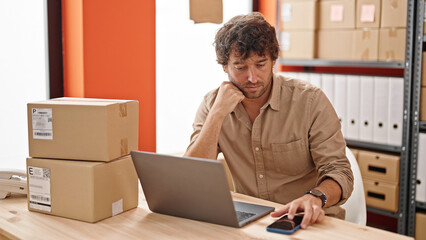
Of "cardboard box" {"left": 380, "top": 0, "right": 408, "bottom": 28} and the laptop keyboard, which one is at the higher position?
"cardboard box" {"left": 380, "top": 0, "right": 408, "bottom": 28}

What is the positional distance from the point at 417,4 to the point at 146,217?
6.81 feet

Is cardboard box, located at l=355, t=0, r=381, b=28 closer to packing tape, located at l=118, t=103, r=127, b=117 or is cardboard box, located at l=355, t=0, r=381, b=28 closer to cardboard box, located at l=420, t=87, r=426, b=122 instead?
cardboard box, located at l=420, t=87, r=426, b=122

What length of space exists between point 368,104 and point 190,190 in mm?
1888

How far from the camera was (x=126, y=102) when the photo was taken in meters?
1.53

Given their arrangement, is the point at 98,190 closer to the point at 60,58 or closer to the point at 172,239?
the point at 172,239

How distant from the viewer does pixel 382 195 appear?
117 inches

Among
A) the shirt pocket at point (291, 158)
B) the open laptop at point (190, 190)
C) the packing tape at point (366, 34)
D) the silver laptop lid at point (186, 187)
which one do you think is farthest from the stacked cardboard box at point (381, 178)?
the silver laptop lid at point (186, 187)

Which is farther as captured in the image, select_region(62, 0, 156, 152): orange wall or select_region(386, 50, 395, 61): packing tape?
select_region(386, 50, 395, 61): packing tape

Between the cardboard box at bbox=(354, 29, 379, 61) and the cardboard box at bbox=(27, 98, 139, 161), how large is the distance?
188 cm

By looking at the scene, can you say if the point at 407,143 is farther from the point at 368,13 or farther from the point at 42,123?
the point at 42,123

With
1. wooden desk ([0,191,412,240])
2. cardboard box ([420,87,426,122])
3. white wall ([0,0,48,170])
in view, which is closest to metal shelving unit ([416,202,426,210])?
cardboard box ([420,87,426,122])

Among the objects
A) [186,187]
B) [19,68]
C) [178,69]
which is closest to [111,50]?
[19,68]

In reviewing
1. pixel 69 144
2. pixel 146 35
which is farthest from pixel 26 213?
pixel 146 35

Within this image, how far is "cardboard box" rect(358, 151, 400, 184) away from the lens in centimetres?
290
